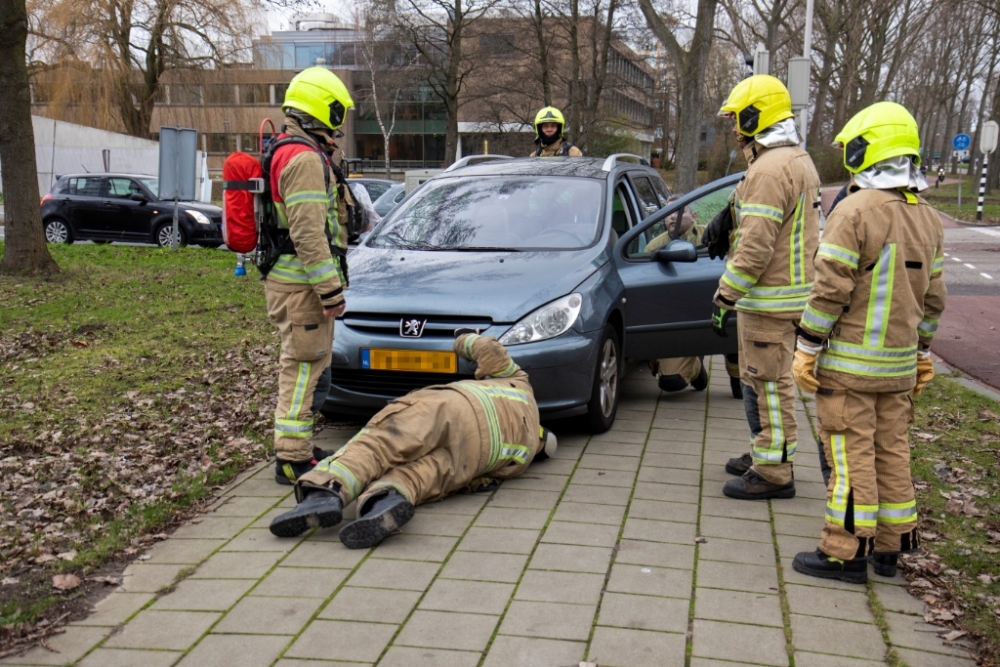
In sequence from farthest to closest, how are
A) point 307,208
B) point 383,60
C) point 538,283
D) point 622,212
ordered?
1. point 383,60
2. point 622,212
3. point 538,283
4. point 307,208

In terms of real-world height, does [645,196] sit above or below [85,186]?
above

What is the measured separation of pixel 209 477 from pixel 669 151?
275 ft

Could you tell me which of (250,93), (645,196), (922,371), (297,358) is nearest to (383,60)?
(250,93)

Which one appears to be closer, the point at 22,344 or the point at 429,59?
the point at 22,344

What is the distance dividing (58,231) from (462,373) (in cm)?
1788

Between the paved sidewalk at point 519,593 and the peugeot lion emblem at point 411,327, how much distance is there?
1.07 meters

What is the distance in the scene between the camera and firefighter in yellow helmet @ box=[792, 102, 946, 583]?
3902 mm

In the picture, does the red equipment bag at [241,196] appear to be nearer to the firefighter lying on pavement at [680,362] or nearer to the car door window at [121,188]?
the firefighter lying on pavement at [680,362]

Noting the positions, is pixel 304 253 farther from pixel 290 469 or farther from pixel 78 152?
pixel 78 152

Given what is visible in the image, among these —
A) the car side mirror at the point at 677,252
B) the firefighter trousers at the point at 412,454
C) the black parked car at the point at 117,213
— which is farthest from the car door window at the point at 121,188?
→ the firefighter trousers at the point at 412,454

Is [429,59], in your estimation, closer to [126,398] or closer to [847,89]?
[847,89]

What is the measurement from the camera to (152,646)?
349 centimetres

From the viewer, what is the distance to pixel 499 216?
23.1ft

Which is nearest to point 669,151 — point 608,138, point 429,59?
point 608,138
